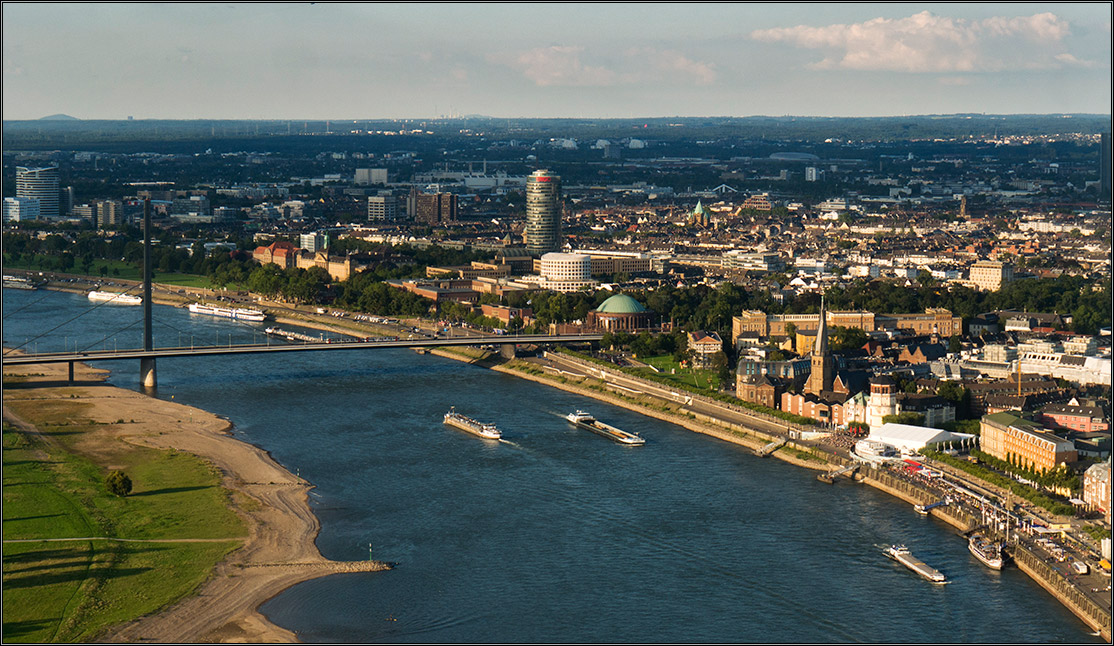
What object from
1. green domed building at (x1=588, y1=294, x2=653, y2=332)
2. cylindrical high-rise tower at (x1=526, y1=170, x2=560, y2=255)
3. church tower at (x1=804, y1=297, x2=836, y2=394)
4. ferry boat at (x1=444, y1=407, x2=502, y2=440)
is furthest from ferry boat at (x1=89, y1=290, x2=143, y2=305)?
church tower at (x1=804, y1=297, x2=836, y2=394)

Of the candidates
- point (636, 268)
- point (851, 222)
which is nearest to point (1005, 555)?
point (636, 268)

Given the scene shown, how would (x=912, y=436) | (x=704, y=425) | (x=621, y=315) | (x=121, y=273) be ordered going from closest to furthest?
1. (x=912, y=436)
2. (x=704, y=425)
3. (x=621, y=315)
4. (x=121, y=273)

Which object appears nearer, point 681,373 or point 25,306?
point 681,373

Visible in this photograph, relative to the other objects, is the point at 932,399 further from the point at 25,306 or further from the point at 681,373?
the point at 25,306

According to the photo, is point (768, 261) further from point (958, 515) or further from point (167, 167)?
point (167, 167)

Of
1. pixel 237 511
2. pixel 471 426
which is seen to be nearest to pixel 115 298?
pixel 471 426

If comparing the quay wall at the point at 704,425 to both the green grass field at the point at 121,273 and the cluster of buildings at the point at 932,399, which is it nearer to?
the cluster of buildings at the point at 932,399
